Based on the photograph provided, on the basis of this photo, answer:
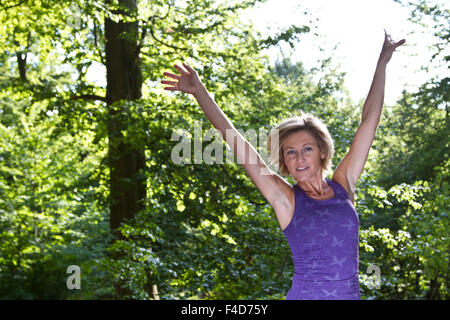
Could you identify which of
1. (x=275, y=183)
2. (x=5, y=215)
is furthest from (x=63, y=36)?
(x=275, y=183)

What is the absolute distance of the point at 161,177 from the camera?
6879 millimetres

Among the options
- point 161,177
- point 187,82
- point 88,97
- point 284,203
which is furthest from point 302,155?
point 88,97

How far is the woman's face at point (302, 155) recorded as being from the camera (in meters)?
1.77

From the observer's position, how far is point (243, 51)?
28.0 ft

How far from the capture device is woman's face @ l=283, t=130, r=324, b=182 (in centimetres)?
177

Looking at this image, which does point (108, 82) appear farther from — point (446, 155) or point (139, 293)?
point (446, 155)

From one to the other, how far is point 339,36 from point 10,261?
324 inches

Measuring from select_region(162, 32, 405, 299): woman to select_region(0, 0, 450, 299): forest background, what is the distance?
3.51 meters

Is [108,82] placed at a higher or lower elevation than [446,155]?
higher

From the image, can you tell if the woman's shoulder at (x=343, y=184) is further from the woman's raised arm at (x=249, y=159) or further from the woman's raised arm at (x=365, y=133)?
the woman's raised arm at (x=249, y=159)

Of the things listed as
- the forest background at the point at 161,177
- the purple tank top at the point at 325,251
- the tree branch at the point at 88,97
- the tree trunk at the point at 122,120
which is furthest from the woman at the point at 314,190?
the tree branch at the point at 88,97

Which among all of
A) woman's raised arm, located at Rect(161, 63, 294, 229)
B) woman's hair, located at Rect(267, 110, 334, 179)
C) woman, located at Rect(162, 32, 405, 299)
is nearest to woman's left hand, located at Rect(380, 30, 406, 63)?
woman, located at Rect(162, 32, 405, 299)

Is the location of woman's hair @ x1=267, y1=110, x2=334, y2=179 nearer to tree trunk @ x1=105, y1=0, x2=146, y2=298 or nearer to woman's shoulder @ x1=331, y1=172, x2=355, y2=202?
woman's shoulder @ x1=331, y1=172, x2=355, y2=202

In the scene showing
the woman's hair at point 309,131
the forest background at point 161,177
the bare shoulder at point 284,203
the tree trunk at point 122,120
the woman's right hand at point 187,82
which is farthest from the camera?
the tree trunk at point 122,120
